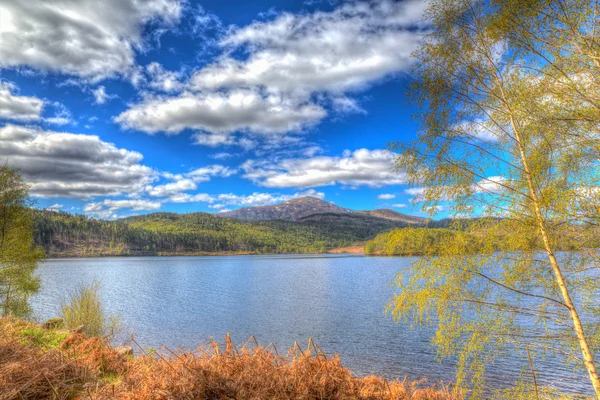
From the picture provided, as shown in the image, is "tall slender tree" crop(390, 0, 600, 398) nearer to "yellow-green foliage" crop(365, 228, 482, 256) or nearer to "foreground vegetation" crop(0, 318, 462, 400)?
"yellow-green foliage" crop(365, 228, 482, 256)

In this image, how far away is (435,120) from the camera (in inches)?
341

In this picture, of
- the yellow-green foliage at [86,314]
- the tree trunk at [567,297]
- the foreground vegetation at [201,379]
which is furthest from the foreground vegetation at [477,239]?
the yellow-green foliage at [86,314]

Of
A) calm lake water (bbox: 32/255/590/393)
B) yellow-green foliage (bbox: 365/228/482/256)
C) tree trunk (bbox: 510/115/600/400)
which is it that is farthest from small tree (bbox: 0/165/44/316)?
tree trunk (bbox: 510/115/600/400)

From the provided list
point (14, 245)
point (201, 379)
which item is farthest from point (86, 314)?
point (201, 379)

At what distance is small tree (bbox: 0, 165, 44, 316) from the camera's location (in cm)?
2300

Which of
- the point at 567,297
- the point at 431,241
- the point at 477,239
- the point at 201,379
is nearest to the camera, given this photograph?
the point at 201,379

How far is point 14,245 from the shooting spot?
23.4 m

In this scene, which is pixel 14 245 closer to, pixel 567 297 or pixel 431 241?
pixel 431 241

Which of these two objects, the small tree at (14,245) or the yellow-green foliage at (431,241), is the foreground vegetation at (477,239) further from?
the small tree at (14,245)

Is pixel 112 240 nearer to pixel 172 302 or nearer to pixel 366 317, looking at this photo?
pixel 172 302

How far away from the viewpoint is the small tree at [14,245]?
23000mm

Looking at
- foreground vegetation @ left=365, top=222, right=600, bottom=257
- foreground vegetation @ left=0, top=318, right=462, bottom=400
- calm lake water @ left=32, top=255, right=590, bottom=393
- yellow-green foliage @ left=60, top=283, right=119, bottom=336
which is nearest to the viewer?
foreground vegetation @ left=0, top=318, right=462, bottom=400

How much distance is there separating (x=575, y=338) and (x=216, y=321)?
92.5 ft

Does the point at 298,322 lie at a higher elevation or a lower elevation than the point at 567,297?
lower
